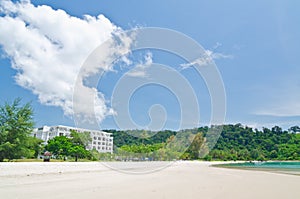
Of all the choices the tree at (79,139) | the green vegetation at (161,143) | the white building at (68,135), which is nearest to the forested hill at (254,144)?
the green vegetation at (161,143)

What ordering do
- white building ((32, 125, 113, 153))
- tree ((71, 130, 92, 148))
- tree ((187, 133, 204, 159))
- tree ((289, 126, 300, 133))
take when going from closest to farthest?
tree ((71, 130, 92, 148)) < tree ((187, 133, 204, 159)) < white building ((32, 125, 113, 153)) < tree ((289, 126, 300, 133))

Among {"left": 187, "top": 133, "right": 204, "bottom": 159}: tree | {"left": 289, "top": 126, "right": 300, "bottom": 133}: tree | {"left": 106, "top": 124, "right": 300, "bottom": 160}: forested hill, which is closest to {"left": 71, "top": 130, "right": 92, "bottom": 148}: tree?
{"left": 187, "top": 133, "right": 204, "bottom": 159}: tree

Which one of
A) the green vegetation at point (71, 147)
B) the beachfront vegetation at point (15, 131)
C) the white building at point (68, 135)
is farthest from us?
the white building at point (68, 135)

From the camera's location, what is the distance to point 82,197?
6.61m

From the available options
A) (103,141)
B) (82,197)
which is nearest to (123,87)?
(82,197)

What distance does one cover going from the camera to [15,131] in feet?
71.9

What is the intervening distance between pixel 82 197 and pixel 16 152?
1816 centimetres

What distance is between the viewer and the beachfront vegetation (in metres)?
21.0

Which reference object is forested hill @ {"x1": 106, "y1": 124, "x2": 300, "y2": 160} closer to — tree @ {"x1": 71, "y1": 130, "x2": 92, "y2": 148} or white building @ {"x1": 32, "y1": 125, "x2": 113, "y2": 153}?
white building @ {"x1": 32, "y1": 125, "x2": 113, "y2": 153}

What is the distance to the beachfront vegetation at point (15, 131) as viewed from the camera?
69.0ft

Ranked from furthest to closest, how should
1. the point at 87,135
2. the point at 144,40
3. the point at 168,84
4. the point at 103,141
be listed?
the point at 103,141, the point at 87,135, the point at 168,84, the point at 144,40

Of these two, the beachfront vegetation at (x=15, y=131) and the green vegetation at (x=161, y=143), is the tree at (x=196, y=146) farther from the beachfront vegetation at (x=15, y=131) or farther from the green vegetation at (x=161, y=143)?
the beachfront vegetation at (x=15, y=131)

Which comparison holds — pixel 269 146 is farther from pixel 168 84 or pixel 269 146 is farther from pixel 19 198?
pixel 19 198

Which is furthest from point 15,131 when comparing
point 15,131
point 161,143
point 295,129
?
point 295,129
